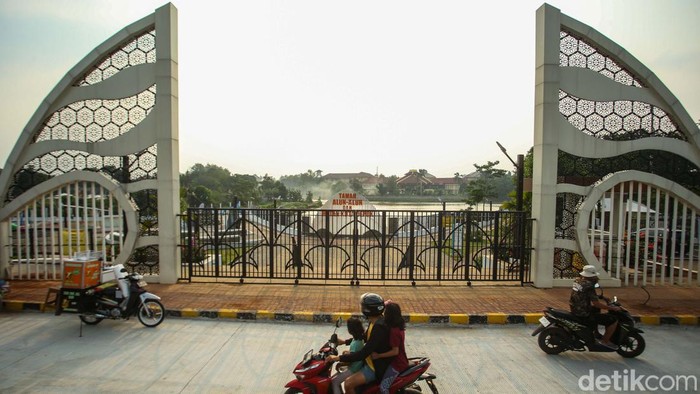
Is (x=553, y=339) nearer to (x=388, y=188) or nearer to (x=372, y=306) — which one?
(x=372, y=306)

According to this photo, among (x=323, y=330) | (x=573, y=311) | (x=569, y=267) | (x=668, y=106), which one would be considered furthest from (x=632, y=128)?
(x=323, y=330)

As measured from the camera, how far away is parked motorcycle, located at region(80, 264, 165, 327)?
6.43 meters

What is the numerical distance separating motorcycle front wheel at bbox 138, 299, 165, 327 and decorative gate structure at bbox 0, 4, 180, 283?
2.24 meters

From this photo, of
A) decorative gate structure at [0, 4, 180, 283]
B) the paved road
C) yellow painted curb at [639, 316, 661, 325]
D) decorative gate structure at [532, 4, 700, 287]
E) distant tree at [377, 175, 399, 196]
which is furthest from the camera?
distant tree at [377, 175, 399, 196]

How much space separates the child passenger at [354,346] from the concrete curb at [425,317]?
9.94ft

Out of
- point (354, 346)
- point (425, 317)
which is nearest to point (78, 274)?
point (354, 346)

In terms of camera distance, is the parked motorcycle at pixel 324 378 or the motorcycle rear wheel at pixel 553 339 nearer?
the parked motorcycle at pixel 324 378

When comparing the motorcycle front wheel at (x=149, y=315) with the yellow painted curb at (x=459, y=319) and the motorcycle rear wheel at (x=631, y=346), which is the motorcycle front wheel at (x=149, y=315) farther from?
the motorcycle rear wheel at (x=631, y=346)

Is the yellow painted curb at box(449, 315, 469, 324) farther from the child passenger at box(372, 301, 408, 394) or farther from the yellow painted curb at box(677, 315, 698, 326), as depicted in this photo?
the yellow painted curb at box(677, 315, 698, 326)

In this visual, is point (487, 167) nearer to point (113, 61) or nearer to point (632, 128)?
point (632, 128)

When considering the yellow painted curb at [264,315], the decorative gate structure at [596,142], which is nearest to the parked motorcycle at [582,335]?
the decorative gate structure at [596,142]

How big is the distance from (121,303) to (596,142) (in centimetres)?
972

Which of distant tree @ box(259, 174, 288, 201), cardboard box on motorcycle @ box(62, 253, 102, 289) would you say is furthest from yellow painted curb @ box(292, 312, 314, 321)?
distant tree @ box(259, 174, 288, 201)

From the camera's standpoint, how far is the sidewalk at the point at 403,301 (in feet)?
22.8
